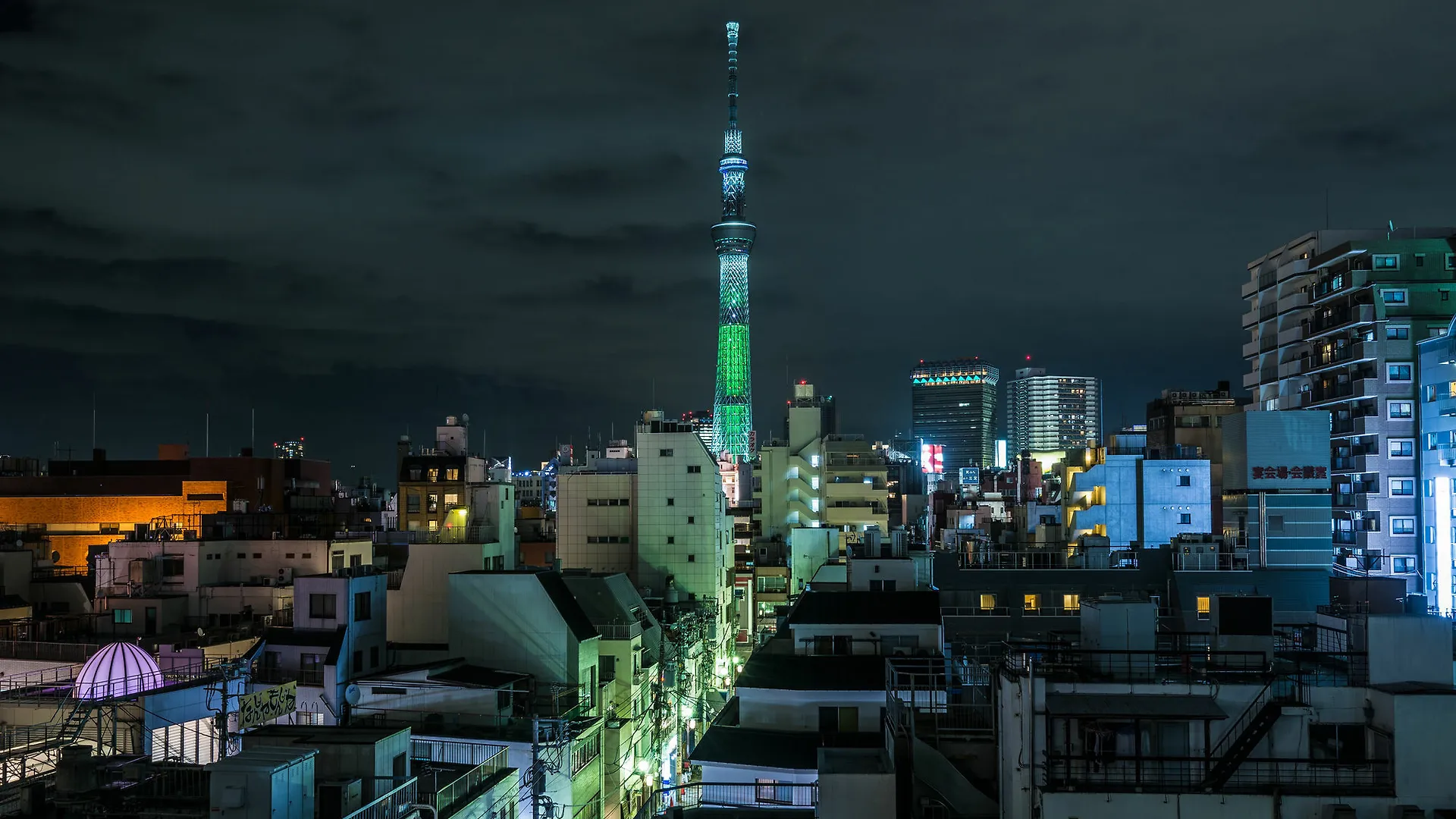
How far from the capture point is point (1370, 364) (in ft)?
153

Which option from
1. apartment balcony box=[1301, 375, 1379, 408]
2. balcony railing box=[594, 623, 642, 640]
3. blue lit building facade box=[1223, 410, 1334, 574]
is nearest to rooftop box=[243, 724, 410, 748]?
balcony railing box=[594, 623, 642, 640]

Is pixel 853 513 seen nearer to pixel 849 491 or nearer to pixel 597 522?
pixel 849 491

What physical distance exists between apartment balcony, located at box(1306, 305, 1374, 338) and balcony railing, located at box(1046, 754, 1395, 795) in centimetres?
4060

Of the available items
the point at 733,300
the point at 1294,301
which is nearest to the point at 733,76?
the point at 733,300

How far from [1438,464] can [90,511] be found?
73.4m

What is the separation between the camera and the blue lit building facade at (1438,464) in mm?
42812

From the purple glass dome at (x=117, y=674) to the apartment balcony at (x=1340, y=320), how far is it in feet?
159

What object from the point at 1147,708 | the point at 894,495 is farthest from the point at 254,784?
the point at 894,495

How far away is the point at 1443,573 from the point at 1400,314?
1174cm

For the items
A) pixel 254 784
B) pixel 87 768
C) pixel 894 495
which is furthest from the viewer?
pixel 894 495

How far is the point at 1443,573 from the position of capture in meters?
42.8

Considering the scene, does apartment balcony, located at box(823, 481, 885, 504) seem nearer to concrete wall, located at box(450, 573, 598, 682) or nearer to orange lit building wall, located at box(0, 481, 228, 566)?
orange lit building wall, located at box(0, 481, 228, 566)

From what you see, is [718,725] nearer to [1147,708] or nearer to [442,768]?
[442,768]

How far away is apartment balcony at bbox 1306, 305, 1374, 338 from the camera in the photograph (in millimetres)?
47469
